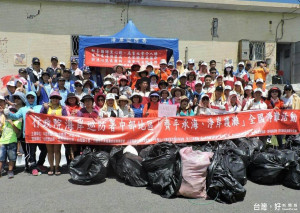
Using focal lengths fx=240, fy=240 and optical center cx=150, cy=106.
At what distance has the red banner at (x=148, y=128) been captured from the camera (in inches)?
177

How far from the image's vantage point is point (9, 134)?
4473mm

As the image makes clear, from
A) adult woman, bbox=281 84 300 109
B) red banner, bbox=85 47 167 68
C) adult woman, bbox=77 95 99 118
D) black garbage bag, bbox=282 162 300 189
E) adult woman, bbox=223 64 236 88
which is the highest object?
red banner, bbox=85 47 167 68

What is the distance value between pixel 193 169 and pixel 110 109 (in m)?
2.16

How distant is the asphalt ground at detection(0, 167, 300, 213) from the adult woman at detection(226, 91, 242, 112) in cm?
165

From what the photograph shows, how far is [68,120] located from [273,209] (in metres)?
3.67

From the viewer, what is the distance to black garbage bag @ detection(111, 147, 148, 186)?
13.3ft

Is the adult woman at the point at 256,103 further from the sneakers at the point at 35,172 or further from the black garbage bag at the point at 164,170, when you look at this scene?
the sneakers at the point at 35,172

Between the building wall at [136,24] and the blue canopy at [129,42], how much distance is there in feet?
10.9

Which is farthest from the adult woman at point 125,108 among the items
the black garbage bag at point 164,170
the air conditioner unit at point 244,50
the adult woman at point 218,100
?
the air conditioner unit at point 244,50

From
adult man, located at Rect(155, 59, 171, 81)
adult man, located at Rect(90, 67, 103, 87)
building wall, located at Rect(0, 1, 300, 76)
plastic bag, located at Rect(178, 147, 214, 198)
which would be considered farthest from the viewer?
building wall, located at Rect(0, 1, 300, 76)

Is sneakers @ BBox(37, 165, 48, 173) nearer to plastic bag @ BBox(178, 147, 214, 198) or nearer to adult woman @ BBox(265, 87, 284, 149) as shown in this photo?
plastic bag @ BBox(178, 147, 214, 198)

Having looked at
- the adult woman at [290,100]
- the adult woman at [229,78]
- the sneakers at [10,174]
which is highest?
the adult woman at [229,78]

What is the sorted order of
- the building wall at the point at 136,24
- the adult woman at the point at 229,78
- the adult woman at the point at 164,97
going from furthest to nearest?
the building wall at the point at 136,24, the adult woman at the point at 229,78, the adult woman at the point at 164,97

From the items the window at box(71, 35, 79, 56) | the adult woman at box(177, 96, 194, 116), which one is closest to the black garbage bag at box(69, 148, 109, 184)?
the adult woman at box(177, 96, 194, 116)
